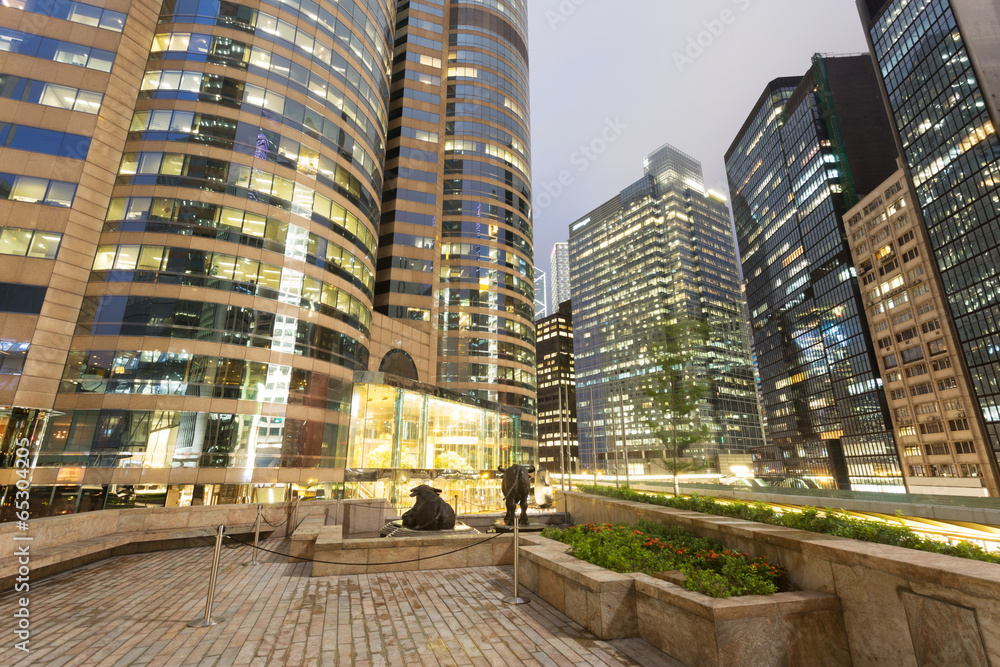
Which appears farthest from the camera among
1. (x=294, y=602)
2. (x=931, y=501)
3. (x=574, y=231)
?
(x=574, y=231)

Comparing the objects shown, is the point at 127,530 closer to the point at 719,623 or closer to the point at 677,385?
the point at 719,623

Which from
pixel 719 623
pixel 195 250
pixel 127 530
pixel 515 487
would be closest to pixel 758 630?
pixel 719 623

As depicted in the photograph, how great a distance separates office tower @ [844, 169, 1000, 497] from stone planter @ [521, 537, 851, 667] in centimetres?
8680

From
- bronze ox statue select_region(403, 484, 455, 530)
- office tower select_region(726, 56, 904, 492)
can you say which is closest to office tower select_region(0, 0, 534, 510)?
bronze ox statue select_region(403, 484, 455, 530)

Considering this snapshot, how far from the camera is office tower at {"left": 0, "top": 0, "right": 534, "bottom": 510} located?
967 inches

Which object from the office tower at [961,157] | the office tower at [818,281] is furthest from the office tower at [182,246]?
the office tower at [818,281]

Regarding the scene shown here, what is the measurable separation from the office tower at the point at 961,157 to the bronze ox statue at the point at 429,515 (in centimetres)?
8432

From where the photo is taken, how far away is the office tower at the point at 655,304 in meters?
138

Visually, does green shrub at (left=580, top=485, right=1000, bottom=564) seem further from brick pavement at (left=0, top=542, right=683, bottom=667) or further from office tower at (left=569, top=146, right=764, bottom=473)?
office tower at (left=569, top=146, right=764, bottom=473)

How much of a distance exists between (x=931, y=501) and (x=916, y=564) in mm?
13236

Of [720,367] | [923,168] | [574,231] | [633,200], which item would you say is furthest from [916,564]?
[574,231]

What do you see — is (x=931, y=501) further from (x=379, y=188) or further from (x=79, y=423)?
(x=379, y=188)

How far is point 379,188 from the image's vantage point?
41594 mm

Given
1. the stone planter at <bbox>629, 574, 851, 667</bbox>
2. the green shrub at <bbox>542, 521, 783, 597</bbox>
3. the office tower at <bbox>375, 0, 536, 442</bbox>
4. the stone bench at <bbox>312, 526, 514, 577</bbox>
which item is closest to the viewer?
the stone planter at <bbox>629, 574, 851, 667</bbox>
